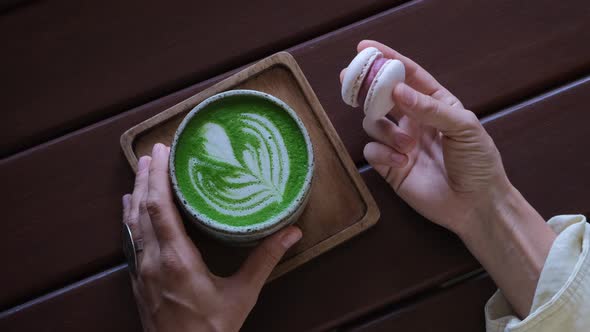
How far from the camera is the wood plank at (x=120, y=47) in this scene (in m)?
0.99

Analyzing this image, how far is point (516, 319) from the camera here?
0.87 m

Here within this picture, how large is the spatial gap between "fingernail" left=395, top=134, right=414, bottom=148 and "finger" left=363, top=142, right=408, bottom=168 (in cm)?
2

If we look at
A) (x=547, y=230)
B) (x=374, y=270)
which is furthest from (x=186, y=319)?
(x=547, y=230)

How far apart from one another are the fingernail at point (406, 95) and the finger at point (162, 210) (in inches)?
14.5

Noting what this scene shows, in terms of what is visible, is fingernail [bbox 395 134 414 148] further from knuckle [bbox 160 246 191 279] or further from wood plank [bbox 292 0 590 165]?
knuckle [bbox 160 246 191 279]

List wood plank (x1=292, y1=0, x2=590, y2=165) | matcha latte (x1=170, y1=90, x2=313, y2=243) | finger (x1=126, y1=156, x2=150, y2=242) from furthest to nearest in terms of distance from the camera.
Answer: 1. wood plank (x1=292, y1=0, x2=590, y2=165)
2. finger (x1=126, y1=156, x2=150, y2=242)
3. matcha latte (x1=170, y1=90, x2=313, y2=243)

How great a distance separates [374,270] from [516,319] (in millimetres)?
241

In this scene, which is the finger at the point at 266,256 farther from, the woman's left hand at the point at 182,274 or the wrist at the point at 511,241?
the wrist at the point at 511,241

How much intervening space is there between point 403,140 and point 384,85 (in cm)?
15

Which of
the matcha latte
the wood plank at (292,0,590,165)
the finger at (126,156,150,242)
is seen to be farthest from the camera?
the wood plank at (292,0,590,165)

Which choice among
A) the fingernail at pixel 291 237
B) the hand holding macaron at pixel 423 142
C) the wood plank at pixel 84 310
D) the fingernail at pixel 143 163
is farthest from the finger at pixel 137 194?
the hand holding macaron at pixel 423 142

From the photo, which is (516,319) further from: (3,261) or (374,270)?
(3,261)

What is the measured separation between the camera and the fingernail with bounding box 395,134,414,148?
91 centimetres

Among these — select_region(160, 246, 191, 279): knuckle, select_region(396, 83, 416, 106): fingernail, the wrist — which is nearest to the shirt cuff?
the wrist
